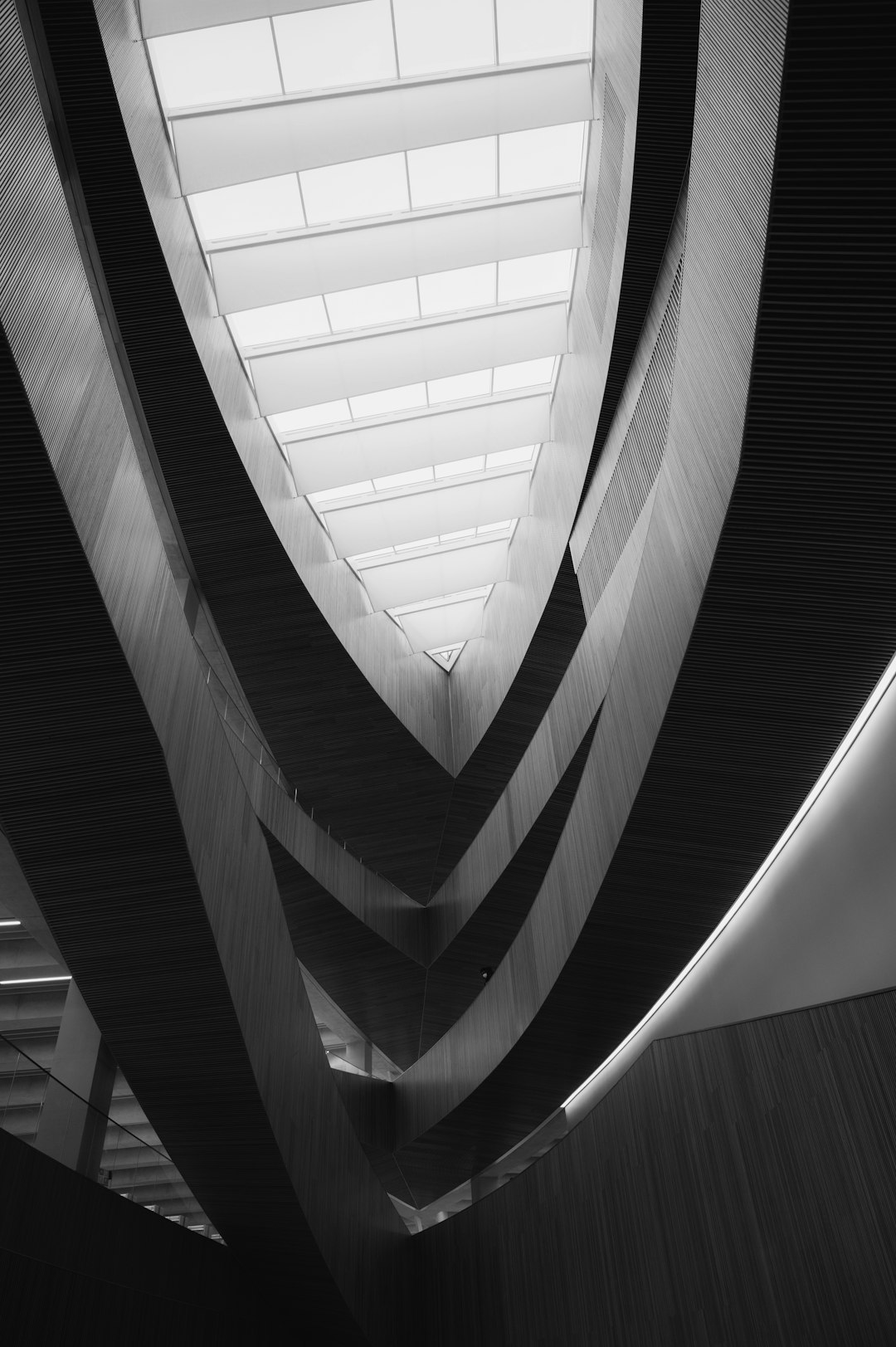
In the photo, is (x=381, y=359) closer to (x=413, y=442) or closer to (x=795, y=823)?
(x=413, y=442)

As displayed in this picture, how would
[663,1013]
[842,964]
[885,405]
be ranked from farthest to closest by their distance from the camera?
[663,1013] → [842,964] → [885,405]

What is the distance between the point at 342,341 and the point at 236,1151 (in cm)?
805

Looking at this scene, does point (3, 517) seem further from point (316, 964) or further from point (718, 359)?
point (316, 964)

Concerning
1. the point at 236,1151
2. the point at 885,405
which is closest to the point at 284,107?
the point at 885,405

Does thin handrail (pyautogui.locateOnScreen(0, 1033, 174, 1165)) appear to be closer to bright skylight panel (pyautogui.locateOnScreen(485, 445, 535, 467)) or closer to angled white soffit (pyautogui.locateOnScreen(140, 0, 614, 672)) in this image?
angled white soffit (pyautogui.locateOnScreen(140, 0, 614, 672))

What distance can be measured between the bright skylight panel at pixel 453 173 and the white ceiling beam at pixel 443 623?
27.9 ft

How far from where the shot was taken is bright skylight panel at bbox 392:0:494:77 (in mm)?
7820

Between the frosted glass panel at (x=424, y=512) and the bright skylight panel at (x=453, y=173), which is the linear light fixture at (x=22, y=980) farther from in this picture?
the bright skylight panel at (x=453, y=173)

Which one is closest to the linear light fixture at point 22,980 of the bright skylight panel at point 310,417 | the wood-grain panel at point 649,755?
the wood-grain panel at point 649,755

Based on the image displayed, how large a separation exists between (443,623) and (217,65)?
1073 cm

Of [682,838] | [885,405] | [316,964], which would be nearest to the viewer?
[885,405]

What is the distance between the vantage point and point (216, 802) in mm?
6562

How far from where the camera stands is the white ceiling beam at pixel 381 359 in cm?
1100

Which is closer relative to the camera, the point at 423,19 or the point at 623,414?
the point at 423,19
